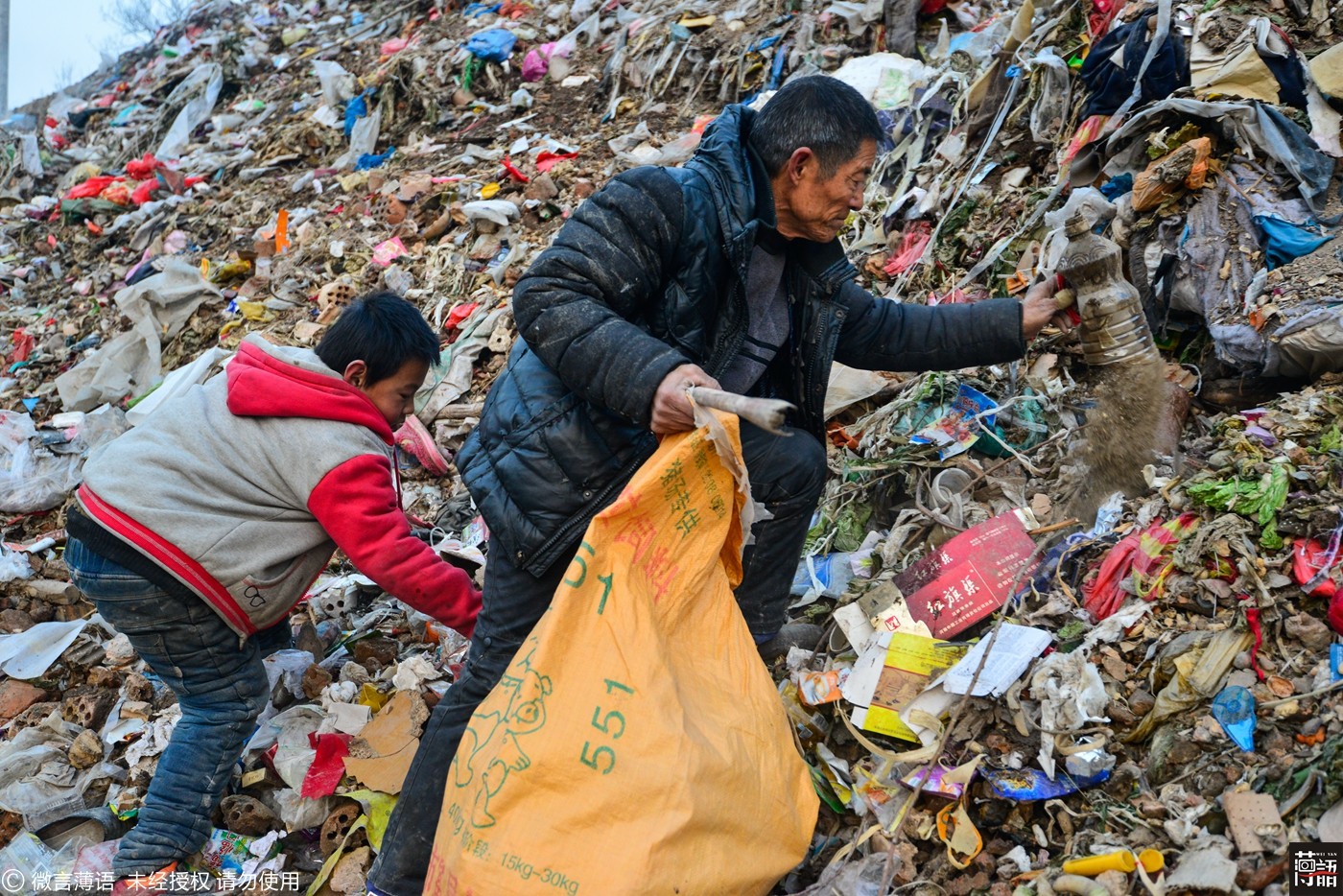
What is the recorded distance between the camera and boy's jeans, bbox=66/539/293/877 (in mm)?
2402

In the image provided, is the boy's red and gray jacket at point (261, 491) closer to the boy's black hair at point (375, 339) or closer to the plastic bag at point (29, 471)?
the boy's black hair at point (375, 339)

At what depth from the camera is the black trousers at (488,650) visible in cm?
213

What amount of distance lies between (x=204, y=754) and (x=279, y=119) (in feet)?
25.2

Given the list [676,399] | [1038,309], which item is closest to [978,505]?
[1038,309]

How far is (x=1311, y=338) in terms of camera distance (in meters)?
2.63

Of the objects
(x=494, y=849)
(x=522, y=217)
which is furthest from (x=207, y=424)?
(x=522, y=217)

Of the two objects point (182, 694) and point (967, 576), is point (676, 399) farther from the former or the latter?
point (182, 694)

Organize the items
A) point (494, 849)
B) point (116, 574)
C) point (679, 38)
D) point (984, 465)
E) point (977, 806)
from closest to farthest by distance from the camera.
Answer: point (494, 849) < point (977, 806) < point (116, 574) < point (984, 465) < point (679, 38)

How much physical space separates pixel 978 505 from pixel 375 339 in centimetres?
180

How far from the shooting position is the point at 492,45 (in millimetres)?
7824

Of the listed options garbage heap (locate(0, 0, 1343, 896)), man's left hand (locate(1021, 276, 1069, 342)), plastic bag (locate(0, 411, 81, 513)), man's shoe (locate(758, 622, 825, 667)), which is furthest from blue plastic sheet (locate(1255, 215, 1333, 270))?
plastic bag (locate(0, 411, 81, 513))

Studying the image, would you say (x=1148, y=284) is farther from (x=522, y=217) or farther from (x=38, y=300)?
(x=38, y=300)

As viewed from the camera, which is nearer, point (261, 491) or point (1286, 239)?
point (261, 491)

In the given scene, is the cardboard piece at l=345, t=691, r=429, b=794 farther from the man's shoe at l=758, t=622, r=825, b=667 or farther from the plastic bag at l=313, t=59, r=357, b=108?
the plastic bag at l=313, t=59, r=357, b=108
